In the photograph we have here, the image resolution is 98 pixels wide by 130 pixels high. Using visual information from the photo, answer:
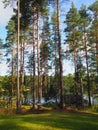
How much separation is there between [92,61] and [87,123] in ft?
122

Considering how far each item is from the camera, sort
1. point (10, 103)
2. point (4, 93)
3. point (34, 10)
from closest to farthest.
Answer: point (34, 10)
point (10, 103)
point (4, 93)

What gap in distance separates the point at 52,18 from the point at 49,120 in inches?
1725

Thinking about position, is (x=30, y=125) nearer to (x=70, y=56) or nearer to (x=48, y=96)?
(x=48, y=96)

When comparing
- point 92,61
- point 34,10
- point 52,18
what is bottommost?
point 92,61

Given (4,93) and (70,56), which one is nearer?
(4,93)

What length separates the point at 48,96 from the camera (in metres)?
49.3

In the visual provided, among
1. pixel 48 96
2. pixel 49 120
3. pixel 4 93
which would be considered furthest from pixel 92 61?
pixel 49 120

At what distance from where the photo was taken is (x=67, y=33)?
2023 inches

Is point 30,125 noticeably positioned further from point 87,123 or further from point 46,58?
point 46,58

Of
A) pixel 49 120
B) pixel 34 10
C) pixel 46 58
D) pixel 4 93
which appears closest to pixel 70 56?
pixel 46 58

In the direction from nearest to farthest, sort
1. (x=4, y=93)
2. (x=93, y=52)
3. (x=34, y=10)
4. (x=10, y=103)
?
(x=34, y=10)
(x=10, y=103)
(x=4, y=93)
(x=93, y=52)

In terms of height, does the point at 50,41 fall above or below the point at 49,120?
above

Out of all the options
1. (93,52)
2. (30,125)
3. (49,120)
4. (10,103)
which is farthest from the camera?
(93,52)

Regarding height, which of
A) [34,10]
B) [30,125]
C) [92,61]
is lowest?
[30,125]
